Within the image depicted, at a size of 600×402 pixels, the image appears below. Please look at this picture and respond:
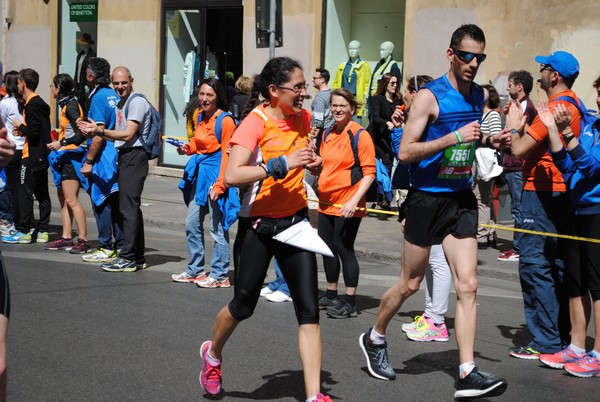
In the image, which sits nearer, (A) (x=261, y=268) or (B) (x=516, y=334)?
(A) (x=261, y=268)

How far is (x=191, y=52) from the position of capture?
811 inches

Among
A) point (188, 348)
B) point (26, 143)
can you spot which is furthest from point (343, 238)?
point (26, 143)

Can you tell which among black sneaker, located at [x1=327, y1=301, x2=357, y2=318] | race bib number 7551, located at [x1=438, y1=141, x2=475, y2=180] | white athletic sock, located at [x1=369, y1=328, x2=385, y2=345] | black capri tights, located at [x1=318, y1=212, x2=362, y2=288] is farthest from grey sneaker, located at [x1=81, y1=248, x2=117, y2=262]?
race bib number 7551, located at [x1=438, y1=141, x2=475, y2=180]

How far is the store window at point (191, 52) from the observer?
786 inches

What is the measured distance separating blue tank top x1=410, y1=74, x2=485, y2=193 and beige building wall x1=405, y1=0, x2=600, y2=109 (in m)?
9.04

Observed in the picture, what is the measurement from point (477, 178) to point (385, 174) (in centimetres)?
375

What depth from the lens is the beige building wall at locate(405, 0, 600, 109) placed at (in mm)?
14875

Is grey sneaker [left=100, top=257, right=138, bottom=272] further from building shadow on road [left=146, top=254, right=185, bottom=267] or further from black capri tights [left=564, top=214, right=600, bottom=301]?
black capri tights [left=564, top=214, right=600, bottom=301]

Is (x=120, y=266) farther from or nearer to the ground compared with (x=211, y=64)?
nearer to the ground

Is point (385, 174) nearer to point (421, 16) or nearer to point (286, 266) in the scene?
point (286, 266)

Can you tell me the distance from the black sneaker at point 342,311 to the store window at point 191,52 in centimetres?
1183

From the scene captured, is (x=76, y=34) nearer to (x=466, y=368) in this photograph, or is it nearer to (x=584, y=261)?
(x=584, y=261)

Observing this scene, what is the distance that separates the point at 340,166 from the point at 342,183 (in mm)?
144

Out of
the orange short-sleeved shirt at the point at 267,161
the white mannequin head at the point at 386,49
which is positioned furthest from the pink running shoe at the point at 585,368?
the white mannequin head at the point at 386,49
